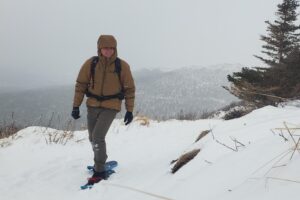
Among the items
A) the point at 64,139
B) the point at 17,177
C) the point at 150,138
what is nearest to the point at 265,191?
the point at 17,177

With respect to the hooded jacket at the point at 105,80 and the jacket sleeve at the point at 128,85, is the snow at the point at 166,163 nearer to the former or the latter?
the jacket sleeve at the point at 128,85

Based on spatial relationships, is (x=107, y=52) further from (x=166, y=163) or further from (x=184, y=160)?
(x=184, y=160)

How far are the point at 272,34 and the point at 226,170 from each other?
26.7 metres

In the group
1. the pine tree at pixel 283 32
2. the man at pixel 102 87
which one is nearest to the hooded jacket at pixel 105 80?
the man at pixel 102 87

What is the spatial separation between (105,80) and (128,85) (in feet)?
1.12

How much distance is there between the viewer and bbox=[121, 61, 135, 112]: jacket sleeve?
5.82 meters

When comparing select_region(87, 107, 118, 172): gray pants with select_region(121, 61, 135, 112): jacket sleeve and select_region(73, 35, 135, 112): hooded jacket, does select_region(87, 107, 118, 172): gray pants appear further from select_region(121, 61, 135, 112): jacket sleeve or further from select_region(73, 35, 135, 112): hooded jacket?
select_region(121, 61, 135, 112): jacket sleeve

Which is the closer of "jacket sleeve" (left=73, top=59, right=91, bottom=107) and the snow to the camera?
the snow

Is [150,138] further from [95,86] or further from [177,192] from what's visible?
[177,192]

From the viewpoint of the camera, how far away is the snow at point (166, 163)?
2747 millimetres

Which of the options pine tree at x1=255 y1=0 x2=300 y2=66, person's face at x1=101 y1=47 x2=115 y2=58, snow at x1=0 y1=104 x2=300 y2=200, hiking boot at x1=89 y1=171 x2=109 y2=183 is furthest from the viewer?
pine tree at x1=255 y1=0 x2=300 y2=66

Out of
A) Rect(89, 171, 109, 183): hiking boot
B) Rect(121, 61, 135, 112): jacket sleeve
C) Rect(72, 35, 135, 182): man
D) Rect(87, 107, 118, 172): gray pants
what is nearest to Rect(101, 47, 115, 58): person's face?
Rect(72, 35, 135, 182): man

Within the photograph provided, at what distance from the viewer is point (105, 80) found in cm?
575

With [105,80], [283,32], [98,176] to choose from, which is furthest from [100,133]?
[283,32]
